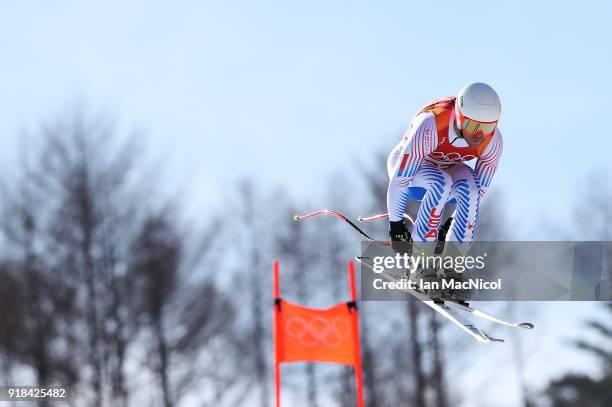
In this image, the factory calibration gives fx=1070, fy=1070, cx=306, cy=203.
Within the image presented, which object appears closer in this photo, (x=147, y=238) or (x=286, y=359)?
(x=286, y=359)

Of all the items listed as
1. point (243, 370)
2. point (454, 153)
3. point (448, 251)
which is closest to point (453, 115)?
point (454, 153)

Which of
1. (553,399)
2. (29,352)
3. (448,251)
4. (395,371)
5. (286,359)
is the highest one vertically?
(448,251)

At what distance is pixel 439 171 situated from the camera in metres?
8.36

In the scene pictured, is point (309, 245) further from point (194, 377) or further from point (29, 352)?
point (29, 352)

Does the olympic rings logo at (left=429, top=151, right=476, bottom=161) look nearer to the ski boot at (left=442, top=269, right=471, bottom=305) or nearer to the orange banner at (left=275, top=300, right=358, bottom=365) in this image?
the ski boot at (left=442, top=269, right=471, bottom=305)

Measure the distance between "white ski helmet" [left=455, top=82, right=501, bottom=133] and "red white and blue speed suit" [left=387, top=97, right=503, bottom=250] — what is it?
0.93ft

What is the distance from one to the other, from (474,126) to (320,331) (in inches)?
234

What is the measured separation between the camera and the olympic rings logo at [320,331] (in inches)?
516

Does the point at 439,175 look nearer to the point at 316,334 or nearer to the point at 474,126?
the point at 474,126

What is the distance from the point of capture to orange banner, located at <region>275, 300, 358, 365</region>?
12.9 m

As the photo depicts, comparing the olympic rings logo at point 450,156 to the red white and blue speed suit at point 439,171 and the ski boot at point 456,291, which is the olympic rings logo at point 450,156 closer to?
the red white and blue speed suit at point 439,171

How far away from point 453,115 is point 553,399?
24.3 meters

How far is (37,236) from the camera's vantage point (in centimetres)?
1995

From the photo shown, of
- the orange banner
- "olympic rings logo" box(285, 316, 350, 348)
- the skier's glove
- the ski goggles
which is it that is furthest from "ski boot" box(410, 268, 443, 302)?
"olympic rings logo" box(285, 316, 350, 348)
